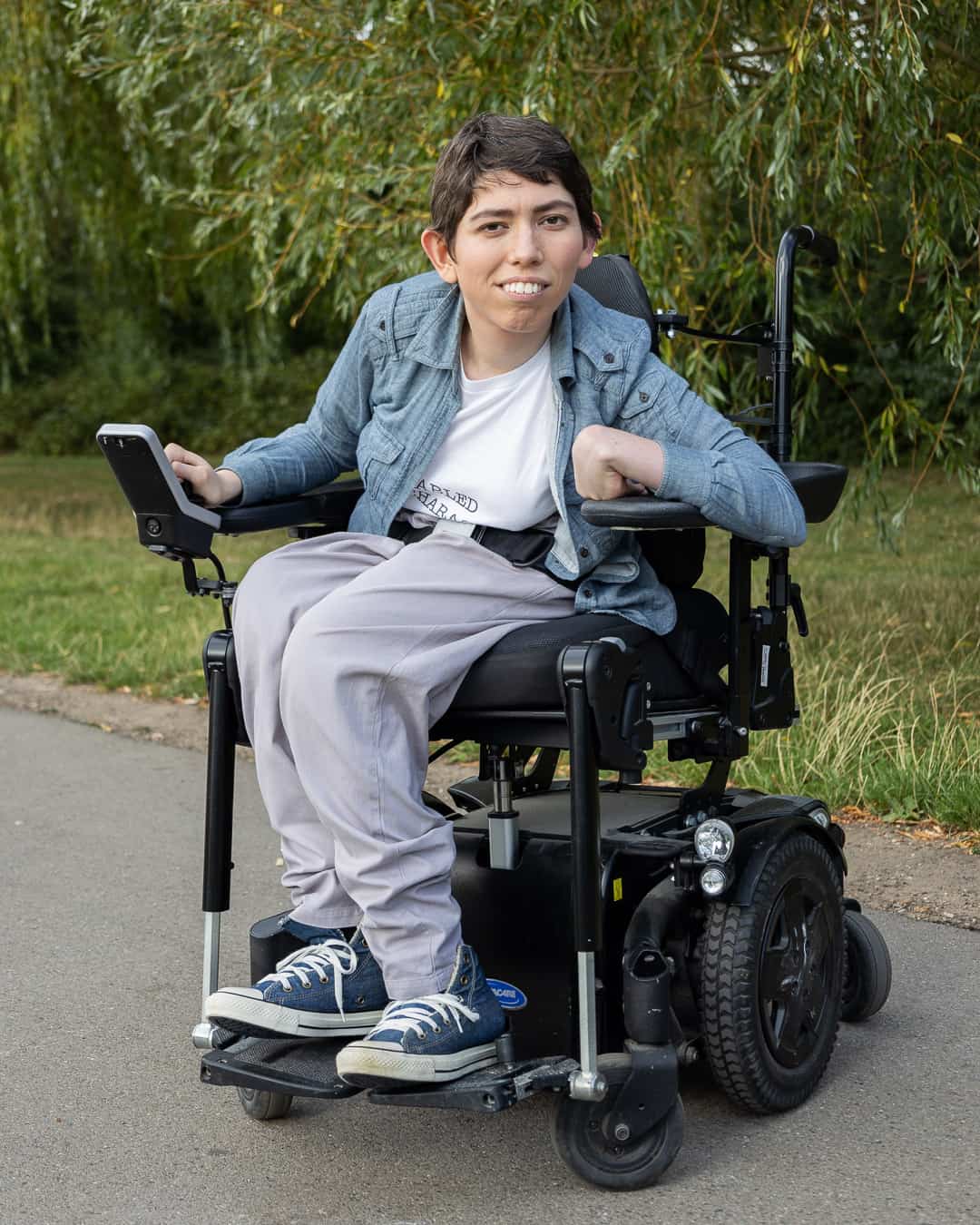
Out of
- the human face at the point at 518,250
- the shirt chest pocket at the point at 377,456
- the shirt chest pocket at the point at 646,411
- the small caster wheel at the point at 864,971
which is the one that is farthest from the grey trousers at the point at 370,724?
the small caster wheel at the point at 864,971

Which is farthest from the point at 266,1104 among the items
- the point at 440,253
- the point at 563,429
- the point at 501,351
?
the point at 440,253

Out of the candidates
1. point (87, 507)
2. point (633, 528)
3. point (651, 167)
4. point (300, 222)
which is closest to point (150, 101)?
point (87, 507)

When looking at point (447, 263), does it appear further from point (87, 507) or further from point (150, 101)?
point (87, 507)

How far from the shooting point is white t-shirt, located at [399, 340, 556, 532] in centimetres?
283

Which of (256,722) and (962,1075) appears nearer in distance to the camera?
(256,722)

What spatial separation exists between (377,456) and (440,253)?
1.19 feet

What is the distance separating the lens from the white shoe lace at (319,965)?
8.57 feet

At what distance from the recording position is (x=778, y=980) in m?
2.77

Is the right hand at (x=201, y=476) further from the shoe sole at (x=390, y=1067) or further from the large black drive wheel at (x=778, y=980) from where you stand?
the large black drive wheel at (x=778, y=980)

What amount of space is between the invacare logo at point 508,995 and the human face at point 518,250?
3.54ft

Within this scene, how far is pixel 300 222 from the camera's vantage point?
22.7ft

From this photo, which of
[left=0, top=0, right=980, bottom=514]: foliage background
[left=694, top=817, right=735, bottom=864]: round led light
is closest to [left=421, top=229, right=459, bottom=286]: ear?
[left=694, top=817, right=735, bottom=864]: round led light

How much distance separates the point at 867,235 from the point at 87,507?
417 inches

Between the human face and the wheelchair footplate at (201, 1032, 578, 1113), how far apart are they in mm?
1195
